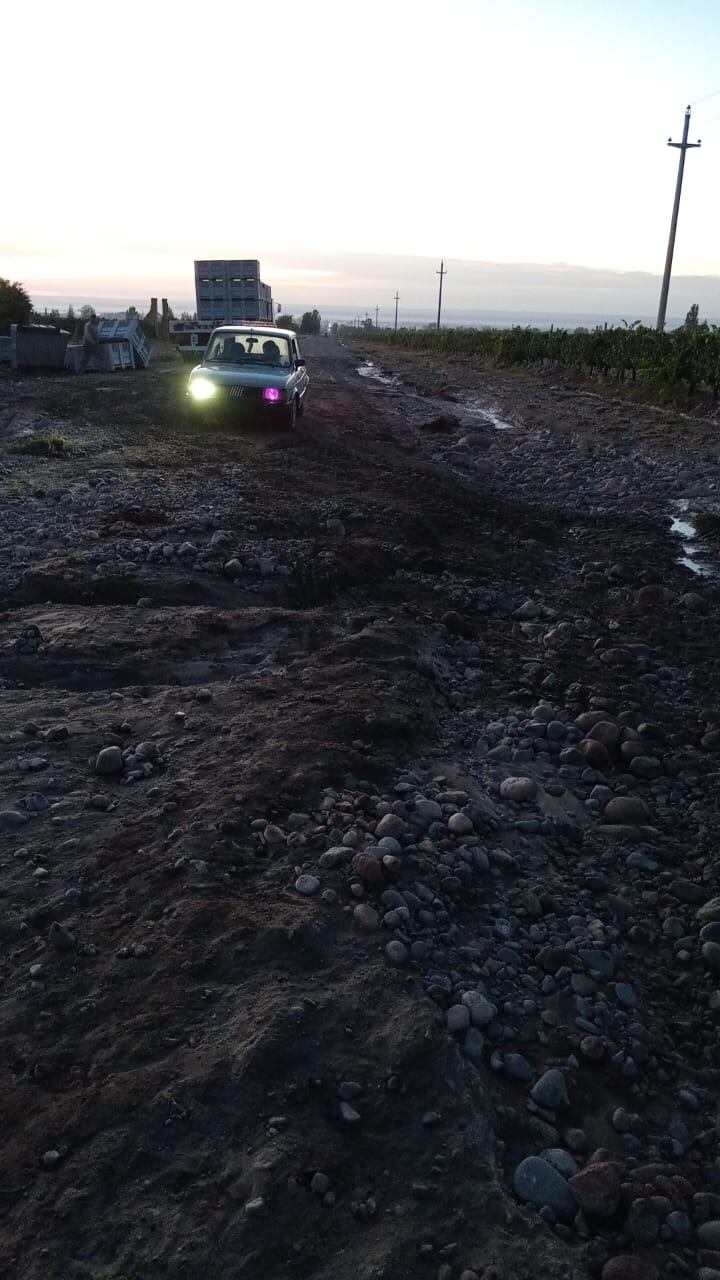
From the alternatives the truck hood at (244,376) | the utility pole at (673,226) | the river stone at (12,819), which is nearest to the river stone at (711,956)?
the river stone at (12,819)

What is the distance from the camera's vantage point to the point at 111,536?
862cm

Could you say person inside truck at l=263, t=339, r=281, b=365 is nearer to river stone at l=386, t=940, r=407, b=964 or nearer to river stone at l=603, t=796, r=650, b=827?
river stone at l=603, t=796, r=650, b=827

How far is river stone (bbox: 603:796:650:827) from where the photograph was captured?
4805 mm

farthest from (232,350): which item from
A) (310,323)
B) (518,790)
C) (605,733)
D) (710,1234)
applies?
(310,323)

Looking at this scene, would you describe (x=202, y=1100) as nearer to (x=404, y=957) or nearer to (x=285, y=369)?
(x=404, y=957)

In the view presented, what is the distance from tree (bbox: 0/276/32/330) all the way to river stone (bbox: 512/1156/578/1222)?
30139 mm

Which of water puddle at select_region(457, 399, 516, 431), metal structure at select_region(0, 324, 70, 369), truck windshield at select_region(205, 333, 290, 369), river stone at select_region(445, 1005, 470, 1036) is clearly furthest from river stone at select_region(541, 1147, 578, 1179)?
metal structure at select_region(0, 324, 70, 369)

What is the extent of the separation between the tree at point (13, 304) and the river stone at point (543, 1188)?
3014cm

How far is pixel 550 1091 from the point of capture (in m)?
3.04

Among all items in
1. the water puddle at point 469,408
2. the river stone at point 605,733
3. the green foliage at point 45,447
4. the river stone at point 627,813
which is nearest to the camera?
the river stone at point 627,813

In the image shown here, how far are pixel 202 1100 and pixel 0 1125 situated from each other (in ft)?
2.03

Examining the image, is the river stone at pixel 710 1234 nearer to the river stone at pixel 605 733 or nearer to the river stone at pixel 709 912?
the river stone at pixel 709 912

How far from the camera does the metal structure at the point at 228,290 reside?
27172mm

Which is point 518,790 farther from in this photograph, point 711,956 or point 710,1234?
point 710,1234
